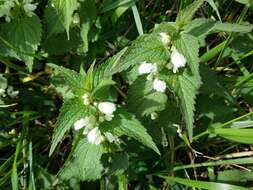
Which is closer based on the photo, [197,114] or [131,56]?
[131,56]

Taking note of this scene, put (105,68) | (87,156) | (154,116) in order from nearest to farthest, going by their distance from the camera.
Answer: (105,68) < (87,156) < (154,116)

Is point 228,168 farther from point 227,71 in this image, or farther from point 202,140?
point 227,71

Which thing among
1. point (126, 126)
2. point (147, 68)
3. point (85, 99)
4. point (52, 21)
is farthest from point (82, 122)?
point (52, 21)

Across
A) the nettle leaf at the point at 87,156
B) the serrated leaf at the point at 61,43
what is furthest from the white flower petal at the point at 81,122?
the serrated leaf at the point at 61,43

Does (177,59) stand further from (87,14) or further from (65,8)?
(87,14)

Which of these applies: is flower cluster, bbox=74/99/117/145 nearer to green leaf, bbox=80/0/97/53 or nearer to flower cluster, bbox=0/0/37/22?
green leaf, bbox=80/0/97/53

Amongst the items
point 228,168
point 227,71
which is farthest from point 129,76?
point 228,168
